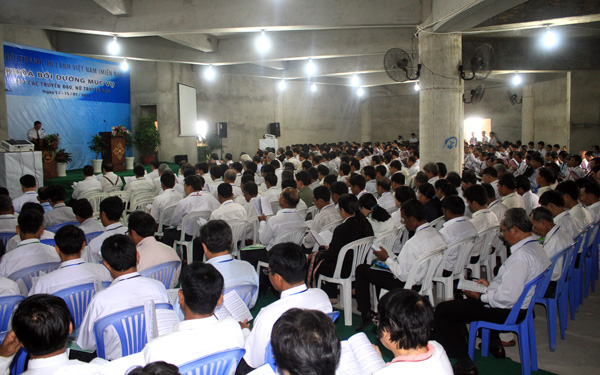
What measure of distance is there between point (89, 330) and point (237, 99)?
17699mm

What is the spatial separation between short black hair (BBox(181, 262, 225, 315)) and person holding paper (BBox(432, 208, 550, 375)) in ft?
6.16

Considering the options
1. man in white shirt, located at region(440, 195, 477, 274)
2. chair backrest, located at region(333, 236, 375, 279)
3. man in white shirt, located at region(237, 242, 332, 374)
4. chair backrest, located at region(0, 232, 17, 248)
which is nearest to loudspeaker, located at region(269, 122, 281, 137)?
chair backrest, located at region(0, 232, 17, 248)

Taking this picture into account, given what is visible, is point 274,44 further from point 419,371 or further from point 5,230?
point 419,371

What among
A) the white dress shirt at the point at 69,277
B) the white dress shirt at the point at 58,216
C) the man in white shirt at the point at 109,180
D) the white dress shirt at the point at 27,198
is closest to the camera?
the white dress shirt at the point at 69,277

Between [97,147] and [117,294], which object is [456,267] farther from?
[97,147]

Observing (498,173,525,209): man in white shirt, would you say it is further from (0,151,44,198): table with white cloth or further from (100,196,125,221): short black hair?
(0,151,44,198): table with white cloth

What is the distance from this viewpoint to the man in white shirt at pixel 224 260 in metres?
3.28

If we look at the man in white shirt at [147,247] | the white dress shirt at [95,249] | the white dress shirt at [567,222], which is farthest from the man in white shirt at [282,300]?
the white dress shirt at [567,222]

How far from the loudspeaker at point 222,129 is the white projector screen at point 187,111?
3.40 feet

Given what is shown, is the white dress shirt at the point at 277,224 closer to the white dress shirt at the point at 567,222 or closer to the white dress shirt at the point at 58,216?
the white dress shirt at the point at 58,216

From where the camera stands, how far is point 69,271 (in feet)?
10.3

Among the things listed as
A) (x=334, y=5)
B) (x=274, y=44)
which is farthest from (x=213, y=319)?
(x=274, y=44)

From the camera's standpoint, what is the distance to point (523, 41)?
12688 millimetres

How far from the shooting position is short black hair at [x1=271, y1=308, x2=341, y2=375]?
1.63 m
